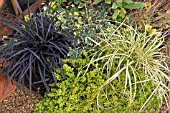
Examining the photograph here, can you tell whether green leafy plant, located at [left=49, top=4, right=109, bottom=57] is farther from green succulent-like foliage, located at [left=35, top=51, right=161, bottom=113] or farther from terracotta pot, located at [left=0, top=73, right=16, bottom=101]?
terracotta pot, located at [left=0, top=73, right=16, bottom=101]

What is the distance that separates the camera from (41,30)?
1887 millimetres

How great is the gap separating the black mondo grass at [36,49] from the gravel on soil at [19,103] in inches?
11.2

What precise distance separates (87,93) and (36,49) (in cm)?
41

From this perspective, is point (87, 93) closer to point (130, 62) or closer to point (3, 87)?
point (130, 62)

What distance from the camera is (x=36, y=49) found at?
72.4 inches

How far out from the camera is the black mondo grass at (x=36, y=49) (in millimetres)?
1781

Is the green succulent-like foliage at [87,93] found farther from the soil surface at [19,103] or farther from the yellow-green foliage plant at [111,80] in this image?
the soil surface at [19,103]

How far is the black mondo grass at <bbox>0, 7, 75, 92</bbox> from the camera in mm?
1781

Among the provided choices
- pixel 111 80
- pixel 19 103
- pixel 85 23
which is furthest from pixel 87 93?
pixel 19 103

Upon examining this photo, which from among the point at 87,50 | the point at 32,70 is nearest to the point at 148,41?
the point at 87,50

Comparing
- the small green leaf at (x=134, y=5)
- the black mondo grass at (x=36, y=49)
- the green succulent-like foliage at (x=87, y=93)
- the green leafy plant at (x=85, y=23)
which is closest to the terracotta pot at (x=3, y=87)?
the black mondo grass at (x=36, y=49)

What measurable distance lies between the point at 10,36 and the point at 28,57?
0.29 m

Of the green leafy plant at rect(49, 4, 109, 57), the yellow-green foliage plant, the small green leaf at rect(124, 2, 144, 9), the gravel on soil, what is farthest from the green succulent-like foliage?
the small green leaf at rect(124, 2, 144, 9)

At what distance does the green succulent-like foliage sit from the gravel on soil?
27 centimetres
